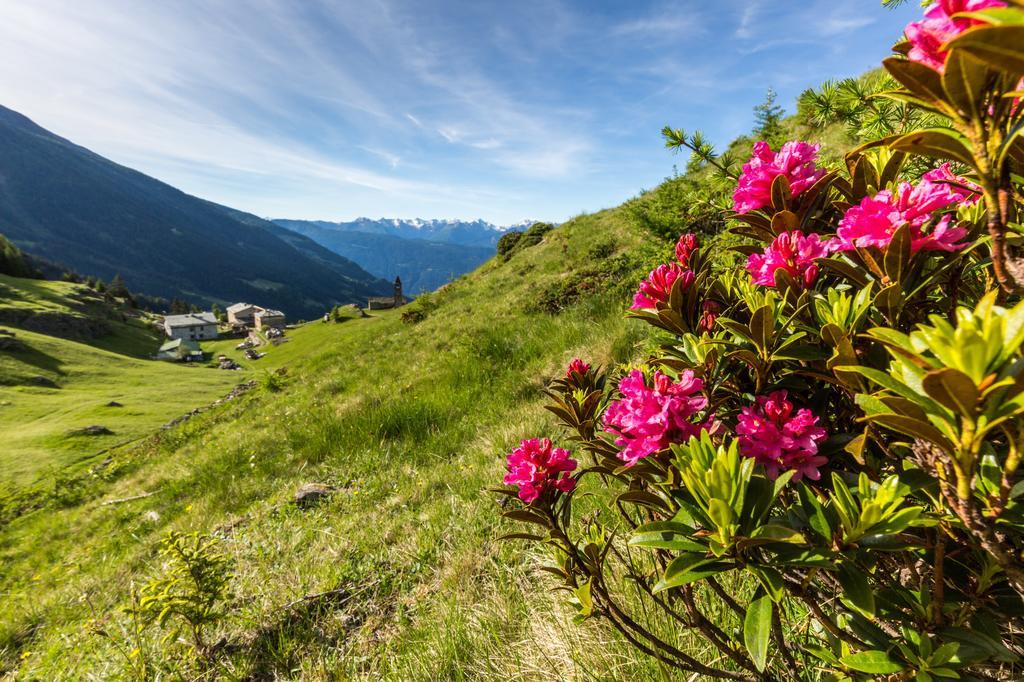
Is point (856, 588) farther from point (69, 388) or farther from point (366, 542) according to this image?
point (69, 388)

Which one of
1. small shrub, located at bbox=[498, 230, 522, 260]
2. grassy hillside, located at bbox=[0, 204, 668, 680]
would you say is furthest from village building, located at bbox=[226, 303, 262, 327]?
grassy hillside, located at bbox=[0, 204, 668, 680]

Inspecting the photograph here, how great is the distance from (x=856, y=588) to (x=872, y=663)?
0.77ft

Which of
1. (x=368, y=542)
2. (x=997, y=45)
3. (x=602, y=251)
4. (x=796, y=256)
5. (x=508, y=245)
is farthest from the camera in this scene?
(x=508, y=245)

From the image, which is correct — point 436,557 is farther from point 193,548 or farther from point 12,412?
point 12,412

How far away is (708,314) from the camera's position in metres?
1.55

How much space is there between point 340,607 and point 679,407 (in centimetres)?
345

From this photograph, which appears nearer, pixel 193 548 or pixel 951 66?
pixel 951 66

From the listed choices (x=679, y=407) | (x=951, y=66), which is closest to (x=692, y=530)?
(x=679, y=407)

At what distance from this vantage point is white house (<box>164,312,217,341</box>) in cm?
9012

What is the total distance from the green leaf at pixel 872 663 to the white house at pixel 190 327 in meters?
113

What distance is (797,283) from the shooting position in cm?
129

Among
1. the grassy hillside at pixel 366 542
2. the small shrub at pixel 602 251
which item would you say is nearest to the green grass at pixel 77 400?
the grassy hillside at pixel 366 542

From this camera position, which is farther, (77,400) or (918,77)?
(77,400)

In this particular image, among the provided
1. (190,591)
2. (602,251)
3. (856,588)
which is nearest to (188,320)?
(602,251)
